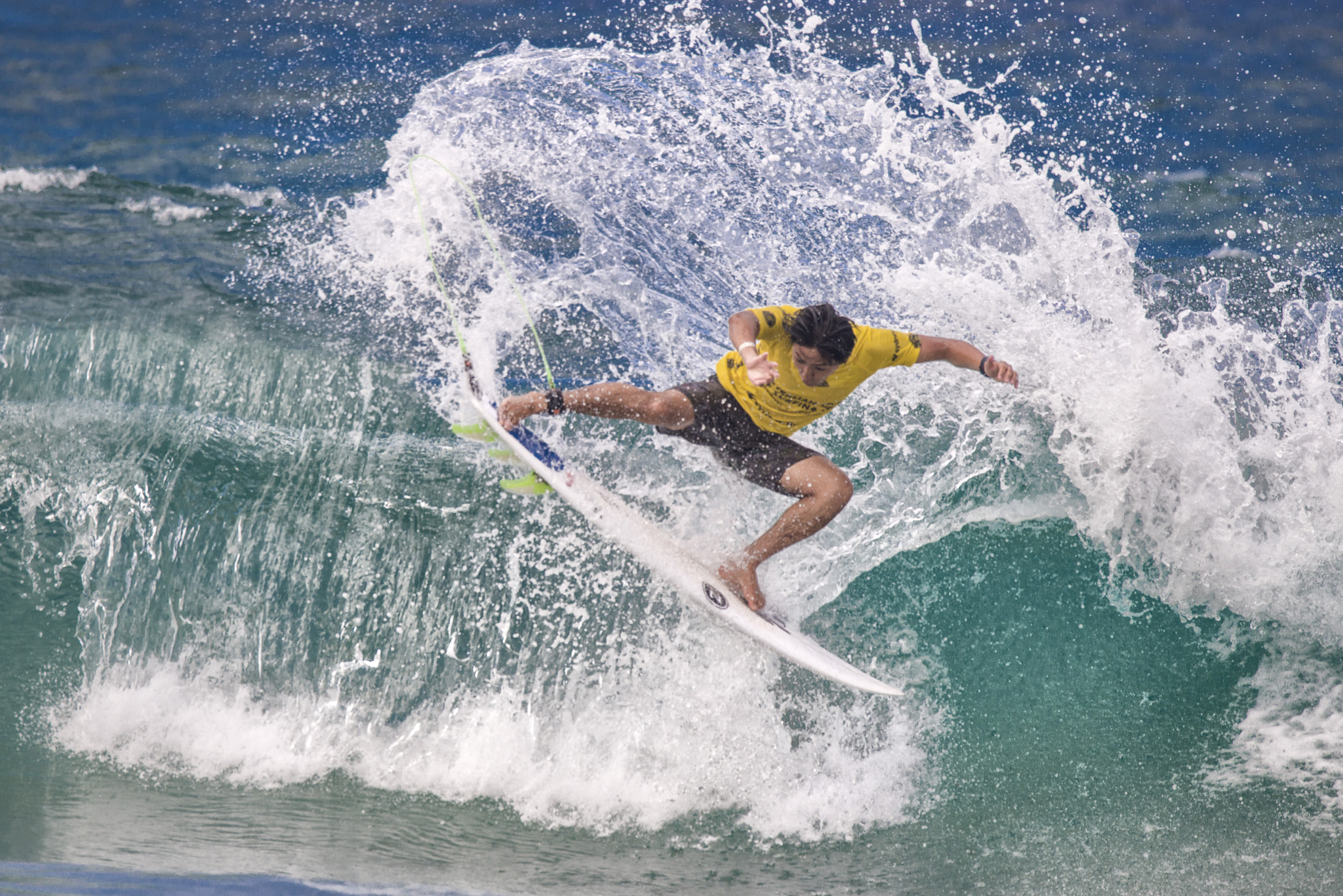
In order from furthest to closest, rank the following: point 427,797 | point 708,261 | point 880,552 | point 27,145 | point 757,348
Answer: point 27,145
point 708,261
point 880,552
point 427,797
point 757,348

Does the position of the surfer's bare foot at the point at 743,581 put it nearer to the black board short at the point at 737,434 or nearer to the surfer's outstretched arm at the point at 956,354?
the black board short at the point at 737,434

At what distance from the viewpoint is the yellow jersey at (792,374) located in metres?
3.69

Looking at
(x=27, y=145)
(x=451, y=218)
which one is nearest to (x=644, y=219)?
(x=451, y=218)

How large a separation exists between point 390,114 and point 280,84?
3.41ft

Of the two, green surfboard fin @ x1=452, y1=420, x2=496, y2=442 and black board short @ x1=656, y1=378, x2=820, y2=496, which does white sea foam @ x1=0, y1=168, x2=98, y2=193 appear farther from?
black board short @ x1=656, y1=378, x2=820, y2=496

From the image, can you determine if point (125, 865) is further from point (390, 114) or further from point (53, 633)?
point (390, 114)

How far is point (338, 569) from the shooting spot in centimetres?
516

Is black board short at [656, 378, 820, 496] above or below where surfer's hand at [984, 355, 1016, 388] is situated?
below

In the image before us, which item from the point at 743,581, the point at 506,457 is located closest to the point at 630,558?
the point at 743,581

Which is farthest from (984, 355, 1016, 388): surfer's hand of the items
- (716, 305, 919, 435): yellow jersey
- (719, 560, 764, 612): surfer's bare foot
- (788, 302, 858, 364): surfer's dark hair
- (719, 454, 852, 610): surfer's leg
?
(719, 560, 764, 612): surfer's bare foot

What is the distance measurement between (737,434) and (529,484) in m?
1.15

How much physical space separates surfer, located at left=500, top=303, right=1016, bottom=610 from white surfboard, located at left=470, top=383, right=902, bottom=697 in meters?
0.20

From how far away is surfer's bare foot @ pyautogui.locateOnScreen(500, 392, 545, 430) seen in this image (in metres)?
3.93

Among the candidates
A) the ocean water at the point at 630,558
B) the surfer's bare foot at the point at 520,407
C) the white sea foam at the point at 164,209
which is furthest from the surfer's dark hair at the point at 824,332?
the white sea foam at the point at 164,209
